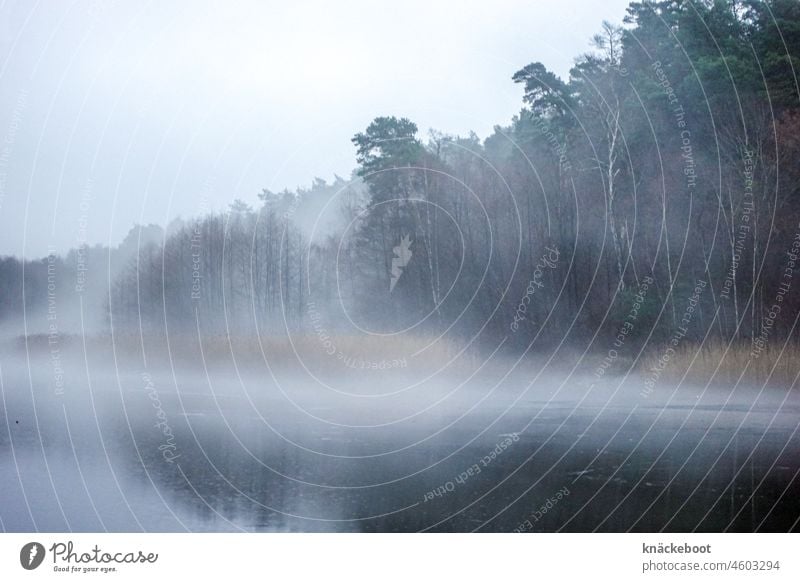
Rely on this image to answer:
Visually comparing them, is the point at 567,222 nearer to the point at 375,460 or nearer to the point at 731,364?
the point at 731,364

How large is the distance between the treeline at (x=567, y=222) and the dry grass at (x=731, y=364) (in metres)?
0.31

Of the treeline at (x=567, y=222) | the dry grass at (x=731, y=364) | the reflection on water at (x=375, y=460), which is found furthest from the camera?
the treeline at (x=567, y=222)

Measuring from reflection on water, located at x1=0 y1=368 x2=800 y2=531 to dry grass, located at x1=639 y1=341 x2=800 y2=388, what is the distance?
1.82 ft

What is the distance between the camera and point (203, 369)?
456 inches

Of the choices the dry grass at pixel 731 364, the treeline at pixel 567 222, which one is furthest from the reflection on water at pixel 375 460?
the treeline at pixel 567 222

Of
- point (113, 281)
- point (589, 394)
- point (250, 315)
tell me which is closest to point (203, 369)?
point (250, 315)

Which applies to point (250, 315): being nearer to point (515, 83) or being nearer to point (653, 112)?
point (515, 83)

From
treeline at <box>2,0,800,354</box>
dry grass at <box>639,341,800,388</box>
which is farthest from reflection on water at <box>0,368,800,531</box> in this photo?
treeline at <box>2,0,800,354</box>

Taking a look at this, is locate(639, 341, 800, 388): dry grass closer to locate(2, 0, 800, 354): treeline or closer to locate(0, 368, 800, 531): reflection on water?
locate(2, 0, 800, 354): treeline

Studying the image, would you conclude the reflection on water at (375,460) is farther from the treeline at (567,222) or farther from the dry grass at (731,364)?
the treeline at (567,222)

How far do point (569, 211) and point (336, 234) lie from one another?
3.29 metres

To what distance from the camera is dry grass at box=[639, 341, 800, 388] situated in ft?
37.4

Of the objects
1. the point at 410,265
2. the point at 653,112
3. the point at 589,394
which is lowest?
the point at 589,394

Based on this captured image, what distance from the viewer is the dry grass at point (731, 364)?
1140cm
